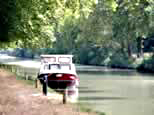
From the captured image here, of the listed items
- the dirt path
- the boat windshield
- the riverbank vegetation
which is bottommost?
the dirt path

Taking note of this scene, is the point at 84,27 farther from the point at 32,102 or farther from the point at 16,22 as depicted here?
the point at 32,102

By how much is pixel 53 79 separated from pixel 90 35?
3689 cm

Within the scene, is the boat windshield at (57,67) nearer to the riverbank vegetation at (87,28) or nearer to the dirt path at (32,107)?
the riverbank vegetation at (87,28)

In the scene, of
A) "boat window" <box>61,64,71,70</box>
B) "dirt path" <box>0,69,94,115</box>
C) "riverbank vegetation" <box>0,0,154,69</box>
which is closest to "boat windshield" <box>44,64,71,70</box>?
"boat window" <box>61,64,71,70</box>

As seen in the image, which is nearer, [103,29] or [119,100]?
[119,100]

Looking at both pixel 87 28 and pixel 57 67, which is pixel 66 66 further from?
pixel 87 28

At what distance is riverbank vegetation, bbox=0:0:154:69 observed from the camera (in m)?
23.2

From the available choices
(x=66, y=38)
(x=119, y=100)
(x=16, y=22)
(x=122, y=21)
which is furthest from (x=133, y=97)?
(x=66, y=38)

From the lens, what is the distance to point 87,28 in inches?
2532

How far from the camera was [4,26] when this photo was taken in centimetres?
2891

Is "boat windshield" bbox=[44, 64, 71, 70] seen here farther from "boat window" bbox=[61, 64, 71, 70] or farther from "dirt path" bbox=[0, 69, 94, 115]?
"dirt path" bbox=[0, 69, 94, 115]

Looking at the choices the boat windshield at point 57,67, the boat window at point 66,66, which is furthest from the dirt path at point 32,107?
the boat window at point 66,66

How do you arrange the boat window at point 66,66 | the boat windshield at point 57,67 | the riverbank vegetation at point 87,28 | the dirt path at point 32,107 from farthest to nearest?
the boat window at point 66,66
the boat windshield at point 57,67
the riverbank vegetation at point 87,28
the dirt path at point 32,107

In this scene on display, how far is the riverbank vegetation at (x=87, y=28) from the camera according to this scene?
76.2 ft
